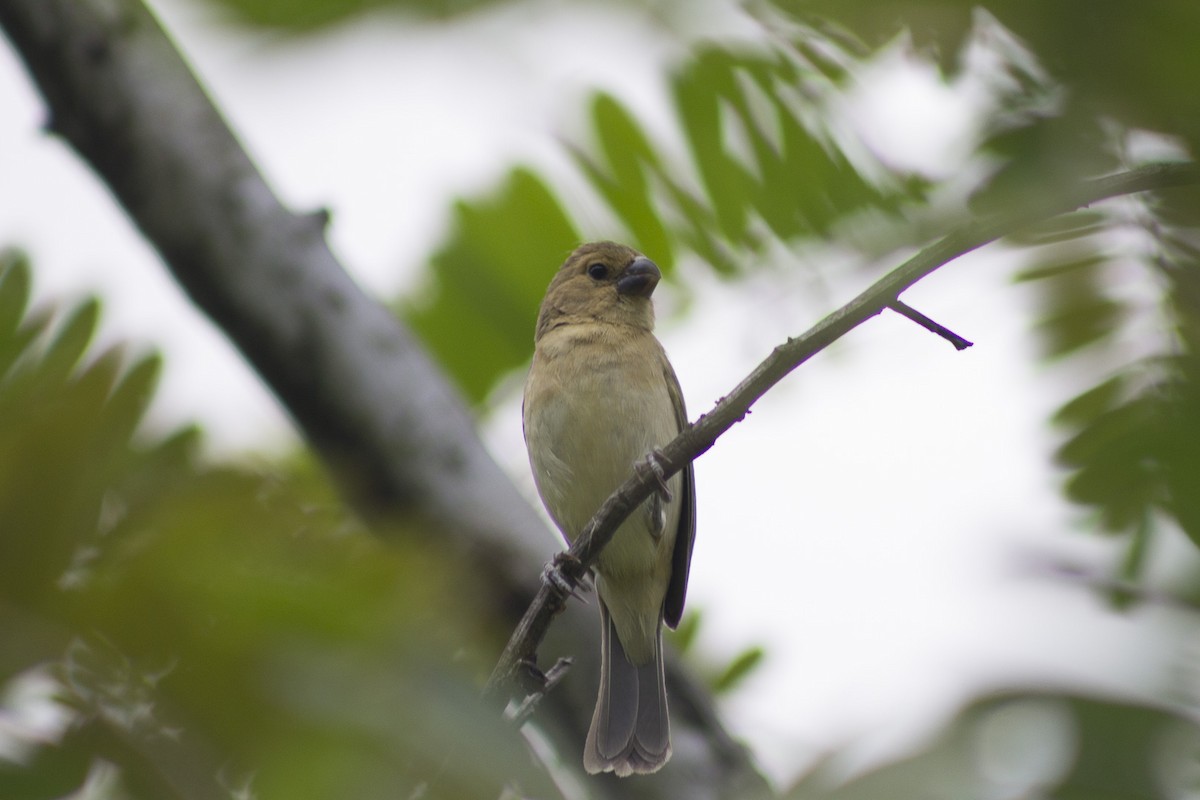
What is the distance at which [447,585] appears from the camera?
131 centimetres

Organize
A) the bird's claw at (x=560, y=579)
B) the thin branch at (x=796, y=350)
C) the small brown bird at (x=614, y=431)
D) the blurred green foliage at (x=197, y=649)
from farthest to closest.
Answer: the small brown bird at (x=614, y=431), the bird's claw at (x=560, y=579), the thin branch at (x=796, y=350), the blurred green foliage at (x=197, y=649)

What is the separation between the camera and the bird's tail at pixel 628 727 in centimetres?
355

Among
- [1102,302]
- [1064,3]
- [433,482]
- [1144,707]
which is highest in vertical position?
[433,482]

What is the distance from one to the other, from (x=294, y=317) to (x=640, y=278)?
1.28 m

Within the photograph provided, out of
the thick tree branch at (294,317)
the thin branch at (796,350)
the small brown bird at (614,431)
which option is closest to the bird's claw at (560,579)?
the thin branch at (796,350)

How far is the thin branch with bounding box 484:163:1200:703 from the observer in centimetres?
120

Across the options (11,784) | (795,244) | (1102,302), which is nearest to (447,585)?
(11,784)

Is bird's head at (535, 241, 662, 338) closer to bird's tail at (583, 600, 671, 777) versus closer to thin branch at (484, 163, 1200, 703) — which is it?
bird's tail at (583, 600, 671, 777)

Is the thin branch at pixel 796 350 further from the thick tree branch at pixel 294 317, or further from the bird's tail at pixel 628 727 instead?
the bird's tail at pixel 628 727

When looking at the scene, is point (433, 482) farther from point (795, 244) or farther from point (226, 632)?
point (226, 632)

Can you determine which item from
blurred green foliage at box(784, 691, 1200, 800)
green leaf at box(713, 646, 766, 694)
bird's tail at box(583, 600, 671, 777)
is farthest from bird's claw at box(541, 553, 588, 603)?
blurred green foliage at box(784, 691, 1200, 800)

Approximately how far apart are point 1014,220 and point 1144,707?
638mm

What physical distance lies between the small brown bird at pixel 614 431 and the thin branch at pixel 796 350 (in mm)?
1407

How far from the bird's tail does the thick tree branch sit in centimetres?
7
